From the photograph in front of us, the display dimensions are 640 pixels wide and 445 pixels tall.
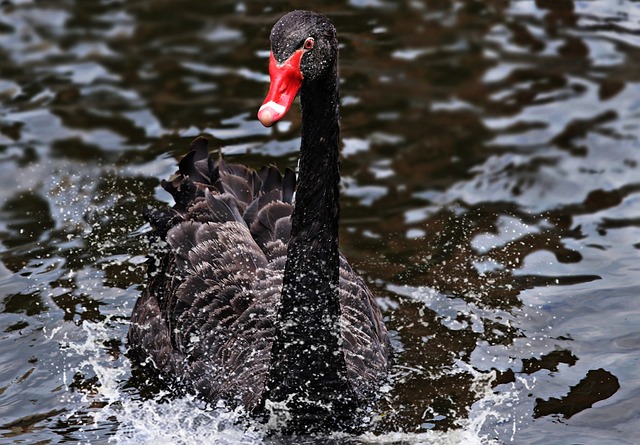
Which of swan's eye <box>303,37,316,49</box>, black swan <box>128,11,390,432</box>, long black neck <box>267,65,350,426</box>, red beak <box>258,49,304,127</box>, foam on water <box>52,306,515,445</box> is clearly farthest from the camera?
foam on water <box>52,306,515,445</box>

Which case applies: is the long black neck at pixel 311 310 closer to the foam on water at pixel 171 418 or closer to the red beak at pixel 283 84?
the foam on water at pixel 171 418

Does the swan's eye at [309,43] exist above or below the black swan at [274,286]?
above

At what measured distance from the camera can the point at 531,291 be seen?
8.27m

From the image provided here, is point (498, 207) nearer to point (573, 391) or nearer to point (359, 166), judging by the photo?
point (359, 166)

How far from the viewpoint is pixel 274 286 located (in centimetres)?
679

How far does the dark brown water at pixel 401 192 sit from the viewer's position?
6.85 metres

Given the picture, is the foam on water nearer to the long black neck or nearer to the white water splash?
the white water splash

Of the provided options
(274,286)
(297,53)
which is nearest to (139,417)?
(274,286)

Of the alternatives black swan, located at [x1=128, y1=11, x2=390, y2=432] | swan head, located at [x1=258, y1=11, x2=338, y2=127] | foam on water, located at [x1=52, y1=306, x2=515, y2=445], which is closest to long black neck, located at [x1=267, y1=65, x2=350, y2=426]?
black swan, located at [x1=128, y1=11, x2=390, y2=432]

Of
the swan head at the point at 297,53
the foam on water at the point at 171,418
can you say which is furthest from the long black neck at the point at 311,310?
the swan head at the point at 297,53

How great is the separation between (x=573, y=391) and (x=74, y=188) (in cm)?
514

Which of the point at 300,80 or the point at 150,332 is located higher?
the point at 300,80

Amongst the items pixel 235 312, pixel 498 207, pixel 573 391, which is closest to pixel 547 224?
pixel 498 207

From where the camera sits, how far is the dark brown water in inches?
270
